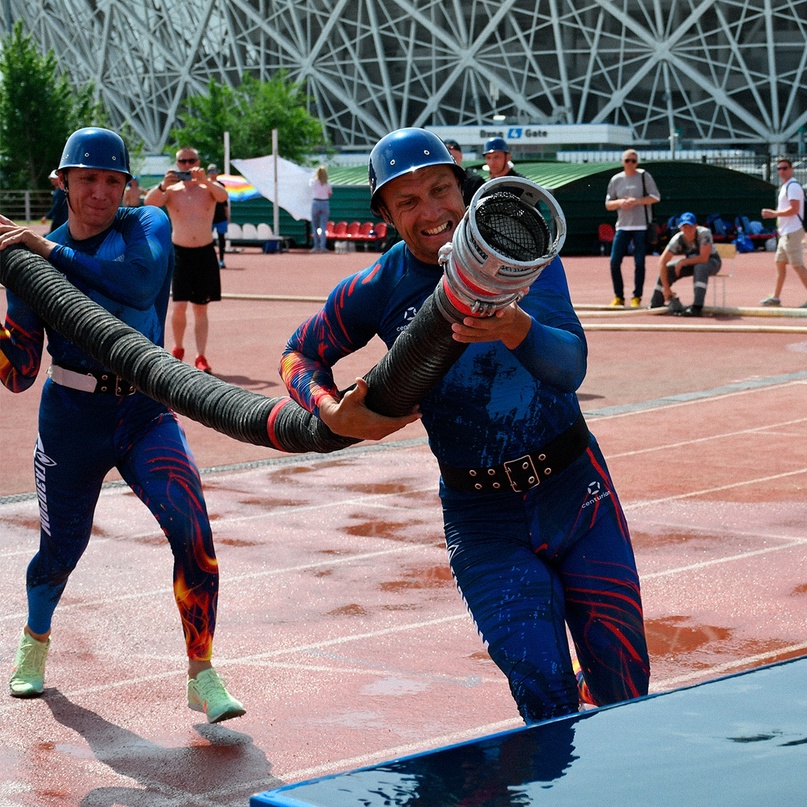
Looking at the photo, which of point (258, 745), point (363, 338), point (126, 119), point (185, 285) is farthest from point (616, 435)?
point (126, 119)

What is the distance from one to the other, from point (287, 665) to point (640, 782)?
3.90m

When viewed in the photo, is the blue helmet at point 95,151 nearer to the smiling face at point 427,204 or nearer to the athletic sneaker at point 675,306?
the smiling face at point 427,204

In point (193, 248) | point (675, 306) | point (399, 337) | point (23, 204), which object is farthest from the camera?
point (23, 204)

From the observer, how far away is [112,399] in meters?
5.33

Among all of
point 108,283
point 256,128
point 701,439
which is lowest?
point 701,439

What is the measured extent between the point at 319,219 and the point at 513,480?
3445 centimetres

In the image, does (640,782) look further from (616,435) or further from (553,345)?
(616,435)

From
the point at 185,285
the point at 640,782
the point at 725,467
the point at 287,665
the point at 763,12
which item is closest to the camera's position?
the point at 640,782

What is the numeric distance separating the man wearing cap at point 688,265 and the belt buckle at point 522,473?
52.4 ft

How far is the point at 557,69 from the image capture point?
78.8 meters

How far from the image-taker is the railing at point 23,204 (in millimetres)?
51625

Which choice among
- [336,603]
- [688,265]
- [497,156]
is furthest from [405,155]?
[688,265]

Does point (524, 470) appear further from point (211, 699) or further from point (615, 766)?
point (211, 699)

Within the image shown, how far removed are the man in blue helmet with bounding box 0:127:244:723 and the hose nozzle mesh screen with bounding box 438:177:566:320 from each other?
238 cm
